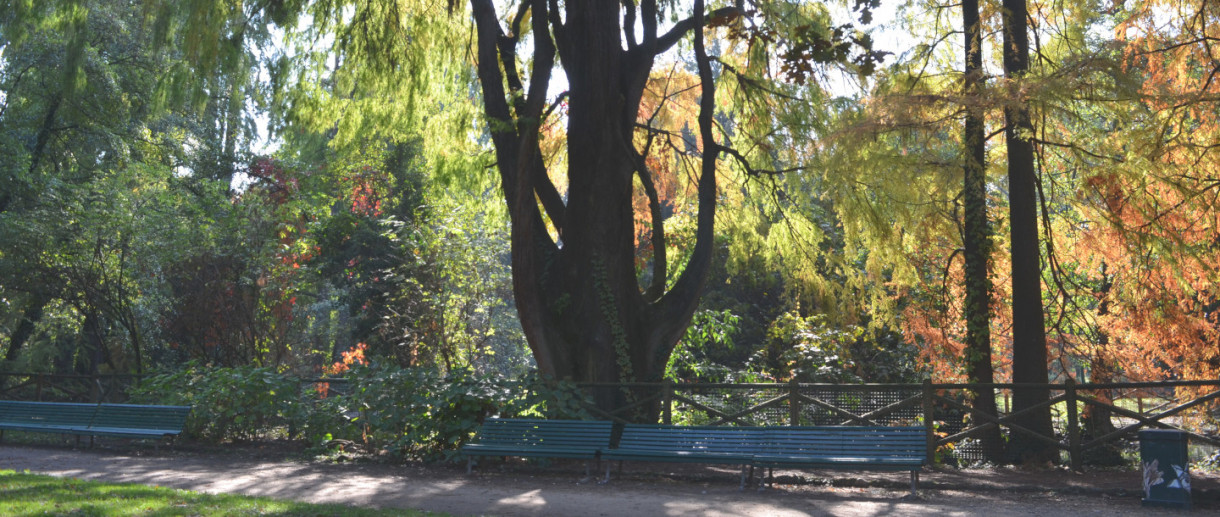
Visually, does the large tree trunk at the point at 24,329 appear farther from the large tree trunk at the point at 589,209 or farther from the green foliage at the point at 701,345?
the green foliage at the point at 701,345

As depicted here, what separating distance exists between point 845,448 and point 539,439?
3.56m

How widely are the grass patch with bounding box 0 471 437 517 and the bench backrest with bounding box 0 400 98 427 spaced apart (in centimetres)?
483

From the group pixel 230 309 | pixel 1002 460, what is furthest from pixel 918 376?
pixel 230 309

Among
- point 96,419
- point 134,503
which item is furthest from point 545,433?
point 96,419

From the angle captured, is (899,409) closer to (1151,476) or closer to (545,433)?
(1151,476)

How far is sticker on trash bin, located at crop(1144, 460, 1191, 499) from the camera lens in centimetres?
833

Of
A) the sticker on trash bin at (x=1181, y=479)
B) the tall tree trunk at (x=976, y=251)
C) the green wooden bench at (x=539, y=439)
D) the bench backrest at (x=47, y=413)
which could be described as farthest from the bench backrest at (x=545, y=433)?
the bench backrest at (x=47, y=413)

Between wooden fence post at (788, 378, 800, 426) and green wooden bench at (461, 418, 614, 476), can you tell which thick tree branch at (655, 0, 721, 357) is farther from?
green wooden bench at (461, 418, 614, 476)

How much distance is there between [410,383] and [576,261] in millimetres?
2956

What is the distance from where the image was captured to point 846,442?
31.9 ft

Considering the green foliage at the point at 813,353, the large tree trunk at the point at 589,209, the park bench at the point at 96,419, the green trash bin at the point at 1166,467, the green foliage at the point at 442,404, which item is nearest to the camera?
the green trash bin at the point at 1166,467

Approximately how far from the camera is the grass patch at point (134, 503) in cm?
771

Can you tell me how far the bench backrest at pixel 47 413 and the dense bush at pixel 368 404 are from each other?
890 mm

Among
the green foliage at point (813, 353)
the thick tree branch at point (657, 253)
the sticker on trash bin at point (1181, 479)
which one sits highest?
the thick tree branch at point (657, 253)
